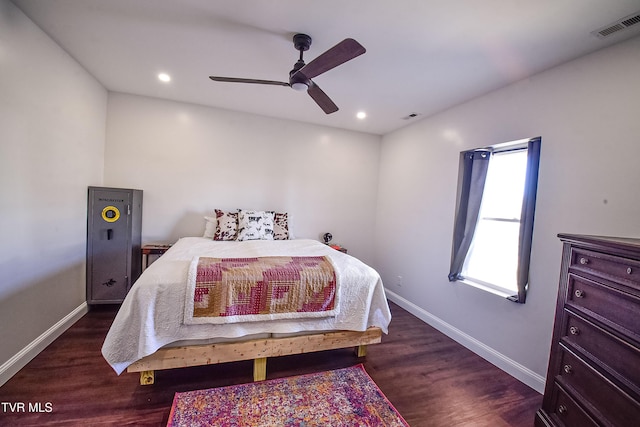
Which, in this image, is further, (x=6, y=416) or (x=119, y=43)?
(x=119, y=43)

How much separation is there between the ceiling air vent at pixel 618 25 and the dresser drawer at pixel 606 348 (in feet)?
5.66

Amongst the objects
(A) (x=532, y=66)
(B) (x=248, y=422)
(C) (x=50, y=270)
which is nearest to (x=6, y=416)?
(C) (x=50, y=270)

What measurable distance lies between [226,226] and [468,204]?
111 inches

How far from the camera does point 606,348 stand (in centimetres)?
124

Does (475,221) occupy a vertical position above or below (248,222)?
above

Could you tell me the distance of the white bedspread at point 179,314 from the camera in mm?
1589

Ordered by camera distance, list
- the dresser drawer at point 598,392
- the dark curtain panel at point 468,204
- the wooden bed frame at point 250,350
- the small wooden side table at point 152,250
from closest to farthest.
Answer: the dresser drawer at point 598,392 < the wooden bed frame at point 250,350 < the dark curtain panel at point 468,204 < the small wooden side table at point 152,250

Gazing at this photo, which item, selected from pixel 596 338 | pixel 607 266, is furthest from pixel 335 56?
pixel 596 338

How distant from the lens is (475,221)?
2596 millimetres

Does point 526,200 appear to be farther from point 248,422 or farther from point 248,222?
point 248,222

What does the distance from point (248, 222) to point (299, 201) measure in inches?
36.3

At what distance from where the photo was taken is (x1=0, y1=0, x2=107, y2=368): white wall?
1.73 m

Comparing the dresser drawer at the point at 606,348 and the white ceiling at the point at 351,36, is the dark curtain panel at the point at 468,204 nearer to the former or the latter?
the white ceiling at the point at 351,36

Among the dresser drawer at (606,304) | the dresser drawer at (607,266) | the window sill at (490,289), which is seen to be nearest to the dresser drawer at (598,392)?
the dresser drawer at (606,304)
